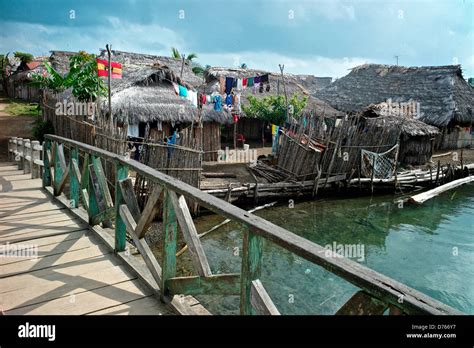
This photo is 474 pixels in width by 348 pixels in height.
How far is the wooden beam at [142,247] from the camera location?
9.11 feet

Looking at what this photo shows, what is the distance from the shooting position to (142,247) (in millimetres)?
2934

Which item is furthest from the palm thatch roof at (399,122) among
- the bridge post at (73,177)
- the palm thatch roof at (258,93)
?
the bridge post at (73,177)

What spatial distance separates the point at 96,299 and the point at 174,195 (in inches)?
37.4

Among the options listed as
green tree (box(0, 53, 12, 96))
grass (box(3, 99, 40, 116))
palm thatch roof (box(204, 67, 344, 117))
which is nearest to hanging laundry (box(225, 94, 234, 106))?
palm thatch roof (box(204, 67, 344, 117))

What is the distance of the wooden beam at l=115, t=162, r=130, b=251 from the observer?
3293 millimetres

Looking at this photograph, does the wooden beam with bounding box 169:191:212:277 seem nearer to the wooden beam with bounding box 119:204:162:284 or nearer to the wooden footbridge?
the wooden footbridge

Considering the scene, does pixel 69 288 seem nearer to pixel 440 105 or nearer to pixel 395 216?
pixel 395 216

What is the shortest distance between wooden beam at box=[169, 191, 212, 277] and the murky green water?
11.0ft

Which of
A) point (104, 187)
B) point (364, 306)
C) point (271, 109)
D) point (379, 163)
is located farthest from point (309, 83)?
point (364, 306)

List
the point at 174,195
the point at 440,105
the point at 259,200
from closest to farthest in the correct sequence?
the point at 174,195 → the point at 259,200 → the point at 440,105

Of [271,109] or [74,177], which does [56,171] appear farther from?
[271,109]

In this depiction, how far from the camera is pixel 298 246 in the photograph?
5.26 ft
